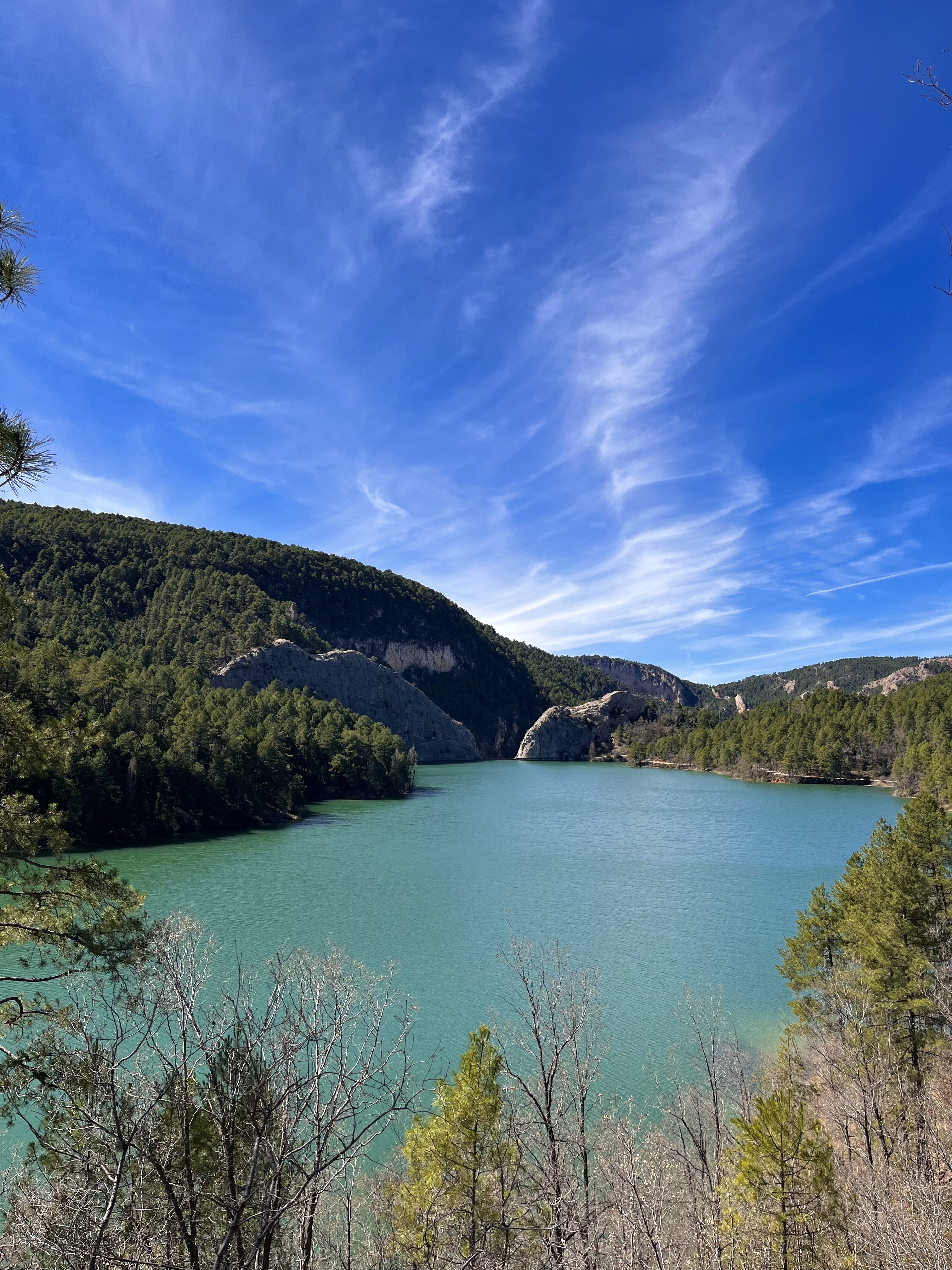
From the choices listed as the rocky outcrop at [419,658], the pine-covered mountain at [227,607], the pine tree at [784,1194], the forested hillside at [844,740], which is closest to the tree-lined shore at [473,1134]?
the pine tree at [784,1194]

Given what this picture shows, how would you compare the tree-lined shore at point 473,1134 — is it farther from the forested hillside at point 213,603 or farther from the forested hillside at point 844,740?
the forested hillside at point 844,740

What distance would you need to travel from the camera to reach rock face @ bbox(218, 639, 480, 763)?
9144 centimetres

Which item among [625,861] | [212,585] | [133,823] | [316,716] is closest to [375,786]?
[316,716]

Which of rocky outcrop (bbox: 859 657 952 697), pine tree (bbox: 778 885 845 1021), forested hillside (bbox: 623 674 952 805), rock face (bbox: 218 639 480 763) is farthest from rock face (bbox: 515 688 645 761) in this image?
pine tree (bbox: 778 885 845 1021)

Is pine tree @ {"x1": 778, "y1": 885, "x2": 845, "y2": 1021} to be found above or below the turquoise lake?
above

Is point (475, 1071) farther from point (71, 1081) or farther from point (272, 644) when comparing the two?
point (272, 644)

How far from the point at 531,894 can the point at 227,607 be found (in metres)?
85.4

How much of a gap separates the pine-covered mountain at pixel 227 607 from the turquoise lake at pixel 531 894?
59.0 ft

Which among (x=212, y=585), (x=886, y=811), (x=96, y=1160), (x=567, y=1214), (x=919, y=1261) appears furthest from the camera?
(x=212, y=585)

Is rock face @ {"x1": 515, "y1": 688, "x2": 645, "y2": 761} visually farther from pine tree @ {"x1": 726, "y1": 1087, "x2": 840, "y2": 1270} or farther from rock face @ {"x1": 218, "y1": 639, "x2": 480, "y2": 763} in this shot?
pine tree @ {"x1": 726, "y1": 1087, "x2": 840, "y2": 1270}

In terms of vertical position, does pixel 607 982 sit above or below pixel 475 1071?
below

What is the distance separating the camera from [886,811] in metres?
56.7

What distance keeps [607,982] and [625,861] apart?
774 inches

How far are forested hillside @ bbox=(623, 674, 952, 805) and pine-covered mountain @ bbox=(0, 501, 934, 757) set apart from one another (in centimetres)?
6635
